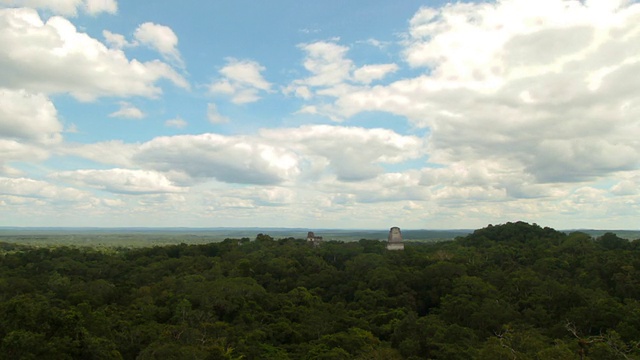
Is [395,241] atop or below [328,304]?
atop

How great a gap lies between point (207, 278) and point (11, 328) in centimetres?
3024

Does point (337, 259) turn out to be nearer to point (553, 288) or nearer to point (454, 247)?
point (454, 247)

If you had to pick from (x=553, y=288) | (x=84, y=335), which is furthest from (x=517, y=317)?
(x=84, y=335)

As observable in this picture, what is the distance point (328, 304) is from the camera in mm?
48750

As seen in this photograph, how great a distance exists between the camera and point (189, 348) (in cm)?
2812

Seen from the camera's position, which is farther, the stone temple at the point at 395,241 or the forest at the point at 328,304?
the stone temple at the point at 395,241

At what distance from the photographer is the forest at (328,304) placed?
28.3 meters

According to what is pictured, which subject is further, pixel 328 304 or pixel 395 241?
pixel 395 241

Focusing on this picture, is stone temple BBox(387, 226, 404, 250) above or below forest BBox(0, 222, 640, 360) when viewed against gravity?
above

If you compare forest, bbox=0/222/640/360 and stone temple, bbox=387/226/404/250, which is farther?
stone temple, bbox=387/226/404/250

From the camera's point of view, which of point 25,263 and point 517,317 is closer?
point 517,317

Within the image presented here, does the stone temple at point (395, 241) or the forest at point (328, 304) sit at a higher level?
the stone temple at point (395, 241)

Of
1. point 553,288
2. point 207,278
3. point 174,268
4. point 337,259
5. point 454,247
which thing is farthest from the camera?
point 454,247

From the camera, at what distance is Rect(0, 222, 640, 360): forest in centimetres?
2830
